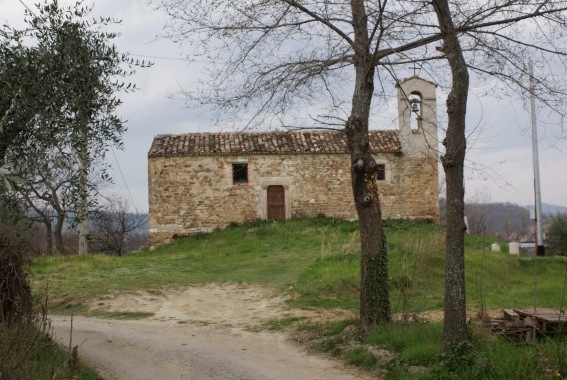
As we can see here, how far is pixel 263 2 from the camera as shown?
9.48 m

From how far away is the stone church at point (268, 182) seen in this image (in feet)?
84.2

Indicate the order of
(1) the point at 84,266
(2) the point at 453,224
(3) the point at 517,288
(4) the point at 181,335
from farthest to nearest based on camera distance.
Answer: (1) the point at 84,266 → (3) the point at 517,288 → (4) the point at 181,335 → (2) the point at 453,224

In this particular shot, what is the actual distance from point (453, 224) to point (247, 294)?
23.8 feet

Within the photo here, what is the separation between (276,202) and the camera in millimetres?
26141

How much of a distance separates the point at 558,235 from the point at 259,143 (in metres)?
15.2

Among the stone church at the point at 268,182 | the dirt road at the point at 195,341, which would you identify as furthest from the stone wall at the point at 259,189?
the dirt road at the point at 195,341

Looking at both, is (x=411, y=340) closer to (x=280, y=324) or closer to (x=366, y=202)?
(x=366, y=202)

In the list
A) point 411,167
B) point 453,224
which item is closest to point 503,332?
point 453,224

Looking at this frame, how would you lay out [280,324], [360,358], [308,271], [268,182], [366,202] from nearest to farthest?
[360,358]
[366,202]
[280,324]
[308,271]
[268,182]

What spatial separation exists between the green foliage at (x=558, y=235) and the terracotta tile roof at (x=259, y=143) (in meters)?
9.86

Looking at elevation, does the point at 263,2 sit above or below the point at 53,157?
above

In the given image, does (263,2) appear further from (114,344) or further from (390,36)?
(114,344)

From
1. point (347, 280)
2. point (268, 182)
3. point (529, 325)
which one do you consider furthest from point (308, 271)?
point (268, 182)

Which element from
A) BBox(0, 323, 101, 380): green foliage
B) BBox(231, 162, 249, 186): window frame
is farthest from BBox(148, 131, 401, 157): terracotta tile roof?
BBox(0, 323, 101, 380): green foliage
